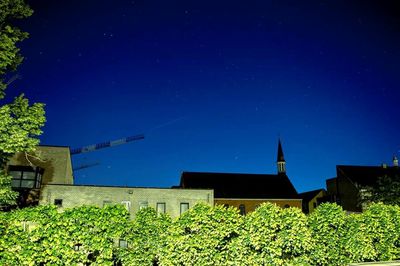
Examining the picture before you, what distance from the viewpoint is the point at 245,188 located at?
185 feet

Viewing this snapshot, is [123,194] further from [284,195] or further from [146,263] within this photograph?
[284,195]

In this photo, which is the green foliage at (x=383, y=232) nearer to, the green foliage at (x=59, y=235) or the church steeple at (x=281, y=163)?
the green foliage at (x=59, y=235)

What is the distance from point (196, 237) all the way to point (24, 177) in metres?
25.4

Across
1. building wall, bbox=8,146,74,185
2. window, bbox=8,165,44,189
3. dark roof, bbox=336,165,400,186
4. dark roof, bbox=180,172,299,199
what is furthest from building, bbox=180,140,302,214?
window, bbox=8,165,44,189

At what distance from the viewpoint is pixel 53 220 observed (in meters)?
14.7

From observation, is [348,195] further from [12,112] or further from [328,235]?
[12,112]

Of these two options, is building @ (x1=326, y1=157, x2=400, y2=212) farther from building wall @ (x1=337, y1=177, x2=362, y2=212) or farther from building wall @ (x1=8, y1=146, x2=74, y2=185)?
building wall @ (x1=8, y1=146, x2=74, y2=185)

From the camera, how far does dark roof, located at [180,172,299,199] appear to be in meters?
54.8

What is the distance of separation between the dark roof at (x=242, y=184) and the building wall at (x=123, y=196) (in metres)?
15.0

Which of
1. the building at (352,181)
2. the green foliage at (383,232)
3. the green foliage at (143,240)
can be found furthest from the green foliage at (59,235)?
the building at (352,181)

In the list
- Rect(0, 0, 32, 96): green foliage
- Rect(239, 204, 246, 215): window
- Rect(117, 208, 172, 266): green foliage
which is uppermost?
Rect(0, 0, 32, 96): green foliage

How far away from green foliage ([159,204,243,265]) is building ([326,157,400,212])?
4128 centimetres

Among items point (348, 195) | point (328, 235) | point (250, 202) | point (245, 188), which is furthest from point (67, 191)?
point (348, 195)

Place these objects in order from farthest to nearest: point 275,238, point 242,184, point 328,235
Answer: point 242,184 → point 328,235 → point 275,238
